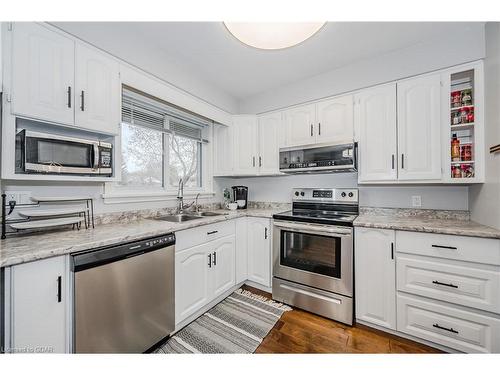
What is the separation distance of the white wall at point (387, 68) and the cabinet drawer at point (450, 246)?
1499 mm

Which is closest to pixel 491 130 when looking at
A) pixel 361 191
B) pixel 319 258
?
pixel 361 191

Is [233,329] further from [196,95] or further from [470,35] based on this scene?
[470,35]

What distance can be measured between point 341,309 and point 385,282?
1.51 feet

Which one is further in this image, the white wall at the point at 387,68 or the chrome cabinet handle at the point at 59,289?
the white wall at the point at 387,68

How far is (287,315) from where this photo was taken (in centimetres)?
205

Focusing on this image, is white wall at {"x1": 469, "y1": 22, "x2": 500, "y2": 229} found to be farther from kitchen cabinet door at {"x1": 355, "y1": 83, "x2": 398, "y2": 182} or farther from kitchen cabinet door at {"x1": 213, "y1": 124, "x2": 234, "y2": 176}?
kitchen cabinet door at {"x1": 213, "y1": 124, "x2": 234, "y2": 176}

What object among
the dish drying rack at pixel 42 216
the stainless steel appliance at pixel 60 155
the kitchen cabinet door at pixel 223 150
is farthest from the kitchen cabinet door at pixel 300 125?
the dish drying rack at pixel 42 216

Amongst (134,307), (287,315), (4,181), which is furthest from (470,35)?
(4,181)

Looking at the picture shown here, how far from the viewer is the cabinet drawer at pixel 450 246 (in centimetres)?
143

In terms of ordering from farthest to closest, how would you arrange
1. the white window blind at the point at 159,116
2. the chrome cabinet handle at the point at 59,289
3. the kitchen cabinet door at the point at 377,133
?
the white window blind at the point at 159,116
the kitchen cabinet door at the point at 377,133
the chrome cabinet handle at the point at 59,289

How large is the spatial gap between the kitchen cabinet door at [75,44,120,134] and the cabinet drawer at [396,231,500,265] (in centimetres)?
249

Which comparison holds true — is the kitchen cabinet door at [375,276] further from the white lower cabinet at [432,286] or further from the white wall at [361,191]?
the white wall at [361,191]

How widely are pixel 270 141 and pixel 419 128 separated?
1.55 m

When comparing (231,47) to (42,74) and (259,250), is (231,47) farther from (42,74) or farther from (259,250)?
(259,250)
